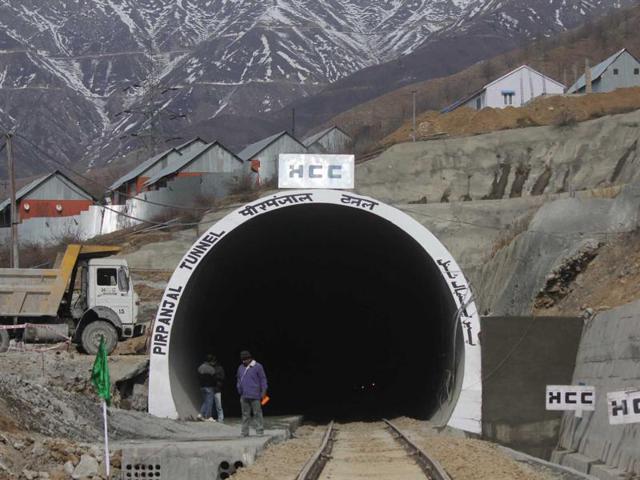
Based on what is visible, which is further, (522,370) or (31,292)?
(31,292)

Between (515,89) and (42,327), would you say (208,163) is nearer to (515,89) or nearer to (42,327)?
(515,89)

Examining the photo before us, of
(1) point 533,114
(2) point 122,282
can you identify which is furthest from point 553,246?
(1) point 533,114

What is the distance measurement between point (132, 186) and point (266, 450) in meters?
80.5

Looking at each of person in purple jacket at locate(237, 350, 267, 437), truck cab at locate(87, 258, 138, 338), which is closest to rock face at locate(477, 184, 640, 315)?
truck cab at locate(87, 258, 138, 338)

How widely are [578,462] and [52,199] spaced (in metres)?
80.3

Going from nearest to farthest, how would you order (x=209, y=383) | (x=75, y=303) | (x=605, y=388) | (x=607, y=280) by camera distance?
(x=605, y=388) < (x=209, y=383) < (x=607, y=280) < (x=75, y=303)

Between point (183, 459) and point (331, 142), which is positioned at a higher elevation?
point (331, 142)

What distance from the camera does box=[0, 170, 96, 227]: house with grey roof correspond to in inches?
3738

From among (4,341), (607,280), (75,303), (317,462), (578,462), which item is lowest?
(578,462)

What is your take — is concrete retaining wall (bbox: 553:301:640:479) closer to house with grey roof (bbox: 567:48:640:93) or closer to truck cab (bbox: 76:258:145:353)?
truck cab (bbox: 76:258:145:353)

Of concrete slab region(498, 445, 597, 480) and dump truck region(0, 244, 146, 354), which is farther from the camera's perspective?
dump truck region(0, 244, 146, 354)

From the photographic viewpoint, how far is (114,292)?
3600 cm

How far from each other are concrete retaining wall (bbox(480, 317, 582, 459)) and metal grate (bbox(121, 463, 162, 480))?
760cm

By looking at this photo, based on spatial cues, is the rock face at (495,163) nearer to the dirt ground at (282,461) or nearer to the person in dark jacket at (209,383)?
the person in dark jacket at (209,383)
